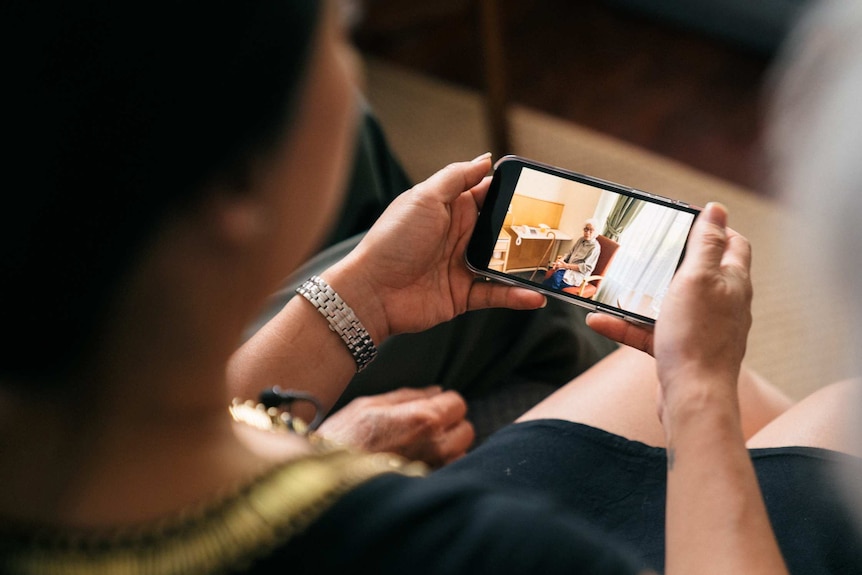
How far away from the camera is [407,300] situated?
0.79 meters

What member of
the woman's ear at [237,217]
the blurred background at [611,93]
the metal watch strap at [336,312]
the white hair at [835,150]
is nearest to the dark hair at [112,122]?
the woman's ear at [237,217]

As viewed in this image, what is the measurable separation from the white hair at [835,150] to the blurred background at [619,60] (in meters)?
1.00

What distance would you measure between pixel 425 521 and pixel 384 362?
46 centimetres

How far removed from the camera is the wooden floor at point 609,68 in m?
1.69

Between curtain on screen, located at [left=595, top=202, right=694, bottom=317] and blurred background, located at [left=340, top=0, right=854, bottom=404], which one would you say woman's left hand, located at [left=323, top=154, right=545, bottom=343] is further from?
blurred background, located at [left=340, top=0, right=854, bottom=404]

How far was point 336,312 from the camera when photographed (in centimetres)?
75

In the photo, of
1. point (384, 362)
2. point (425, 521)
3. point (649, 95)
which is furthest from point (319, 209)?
point (649, 95)

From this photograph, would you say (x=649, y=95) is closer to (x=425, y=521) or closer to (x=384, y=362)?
(x=384, y=362)

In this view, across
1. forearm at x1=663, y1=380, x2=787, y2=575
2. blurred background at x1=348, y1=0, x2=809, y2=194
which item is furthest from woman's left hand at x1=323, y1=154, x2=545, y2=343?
blurred background at x1=348, y1=0, x2=809, y2=194

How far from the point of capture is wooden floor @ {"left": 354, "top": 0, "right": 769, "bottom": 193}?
169cm

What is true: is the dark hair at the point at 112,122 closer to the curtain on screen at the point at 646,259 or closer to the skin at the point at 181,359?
the skin at the point at 181,359

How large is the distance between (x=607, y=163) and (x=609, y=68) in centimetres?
34

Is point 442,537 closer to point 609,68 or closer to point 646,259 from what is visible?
point 646,259

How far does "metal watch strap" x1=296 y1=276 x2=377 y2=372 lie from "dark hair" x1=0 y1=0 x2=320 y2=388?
1.40ft
